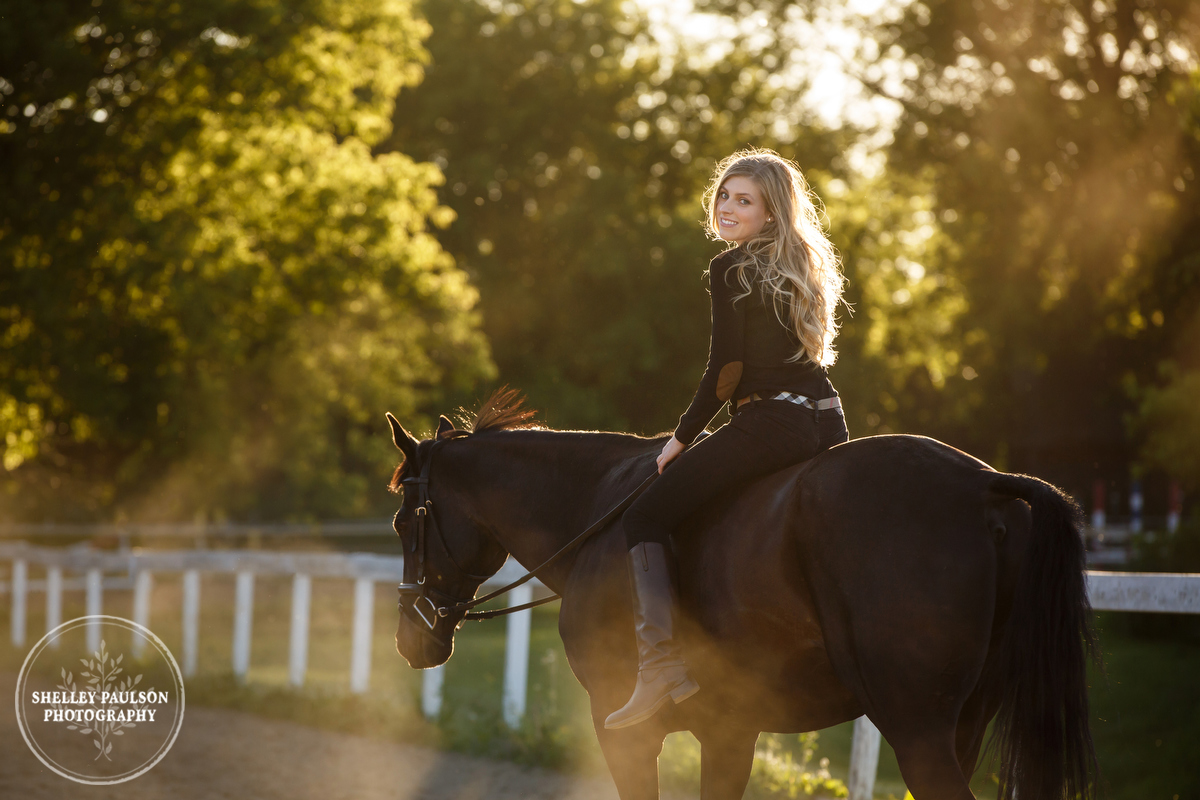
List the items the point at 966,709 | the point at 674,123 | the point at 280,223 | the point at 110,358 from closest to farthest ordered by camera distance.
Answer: the point at 966,709
the point at 110,358
the point at 280,223
the point at 674,123

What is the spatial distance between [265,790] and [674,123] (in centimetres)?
2441

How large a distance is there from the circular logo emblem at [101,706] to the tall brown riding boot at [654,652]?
4.38m

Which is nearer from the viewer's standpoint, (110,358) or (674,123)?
(110,358)

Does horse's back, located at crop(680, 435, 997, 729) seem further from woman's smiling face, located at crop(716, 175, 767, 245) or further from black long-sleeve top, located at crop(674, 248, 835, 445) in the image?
woman's smiling face, located at crop(716, 175, 767, 245)

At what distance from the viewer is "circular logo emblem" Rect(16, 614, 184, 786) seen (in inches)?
278

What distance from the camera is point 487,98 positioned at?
28688mm

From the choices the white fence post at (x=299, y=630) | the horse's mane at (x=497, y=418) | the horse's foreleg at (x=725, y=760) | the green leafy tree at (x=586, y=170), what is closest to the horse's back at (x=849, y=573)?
the horse's foreleg at (x=725, y=760)

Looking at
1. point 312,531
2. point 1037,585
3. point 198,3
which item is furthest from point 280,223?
point 1037,585

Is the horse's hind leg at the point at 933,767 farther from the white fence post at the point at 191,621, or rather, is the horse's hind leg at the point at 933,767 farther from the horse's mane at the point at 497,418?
the white fence post at the point at 191,621

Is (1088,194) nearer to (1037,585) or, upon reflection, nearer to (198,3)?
(198,3)

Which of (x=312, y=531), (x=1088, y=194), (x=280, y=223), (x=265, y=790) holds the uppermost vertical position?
(x=1088, y=194)

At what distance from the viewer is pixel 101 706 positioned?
844 cm

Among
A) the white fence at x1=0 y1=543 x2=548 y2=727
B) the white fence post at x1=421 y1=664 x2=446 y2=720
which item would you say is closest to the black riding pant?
the white fence at x1=0 y1=543 x2=548 y2=727

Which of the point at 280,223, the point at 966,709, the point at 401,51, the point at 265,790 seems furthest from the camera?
the point at 401,51
